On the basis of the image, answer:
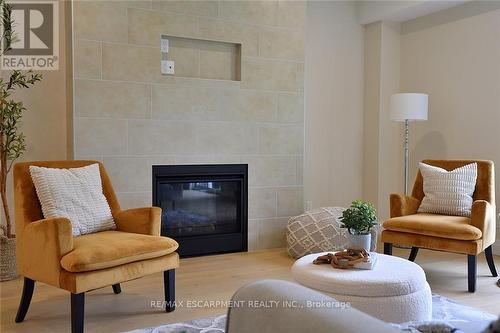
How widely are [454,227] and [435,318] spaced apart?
2.54 ft

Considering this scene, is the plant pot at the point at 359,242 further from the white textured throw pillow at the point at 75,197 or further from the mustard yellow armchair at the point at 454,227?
the white textured throw pillow at the point at 75,197

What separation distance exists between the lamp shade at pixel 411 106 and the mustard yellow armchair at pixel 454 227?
841 mm

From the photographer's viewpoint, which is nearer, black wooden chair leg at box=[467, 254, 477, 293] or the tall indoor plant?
black wooden chair leg at box=[467, 254, 477, 293]

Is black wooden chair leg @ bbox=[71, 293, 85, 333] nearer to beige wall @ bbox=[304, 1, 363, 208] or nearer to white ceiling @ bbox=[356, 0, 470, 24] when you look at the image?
beige wall @ bbox=[304, 1, 363, 208]

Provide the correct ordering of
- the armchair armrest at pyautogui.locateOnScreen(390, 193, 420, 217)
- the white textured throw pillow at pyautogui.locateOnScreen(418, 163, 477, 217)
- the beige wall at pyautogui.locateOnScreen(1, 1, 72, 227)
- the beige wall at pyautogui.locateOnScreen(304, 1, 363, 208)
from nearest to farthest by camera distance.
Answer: the white textured throw pillow at pyautogui.locateOnScreen(418, 163, 477, 217) < the armchair armrest at pyautogui.locateOnScreen(390, 193, 420, 217) < the beige wall at pyautogui.locateOnScreen(1, 1, 72, 227) < the beige wall at pyautogui.locateOnScreen(304, 1, 363, 208)

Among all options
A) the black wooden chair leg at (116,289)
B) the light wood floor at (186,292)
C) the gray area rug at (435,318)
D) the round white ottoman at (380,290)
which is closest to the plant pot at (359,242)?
the round white ottoman at (380,290)

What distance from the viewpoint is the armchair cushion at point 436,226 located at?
322 cm

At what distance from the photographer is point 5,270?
3488mm

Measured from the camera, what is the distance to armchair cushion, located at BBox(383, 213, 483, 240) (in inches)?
127

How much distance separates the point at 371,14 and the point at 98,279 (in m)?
4.17

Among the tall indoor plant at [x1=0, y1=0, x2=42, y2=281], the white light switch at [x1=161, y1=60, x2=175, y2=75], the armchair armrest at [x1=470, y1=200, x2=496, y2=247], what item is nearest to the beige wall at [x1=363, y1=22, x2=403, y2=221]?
the armchair armrest at [x1=470, y1=200, x2=496, y2=247]

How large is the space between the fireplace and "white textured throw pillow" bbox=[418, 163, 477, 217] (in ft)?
5.25

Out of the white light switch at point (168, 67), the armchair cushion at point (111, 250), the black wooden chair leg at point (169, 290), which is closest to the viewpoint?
the armchair cushion at point (111, 250)

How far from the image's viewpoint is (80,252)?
238cm
